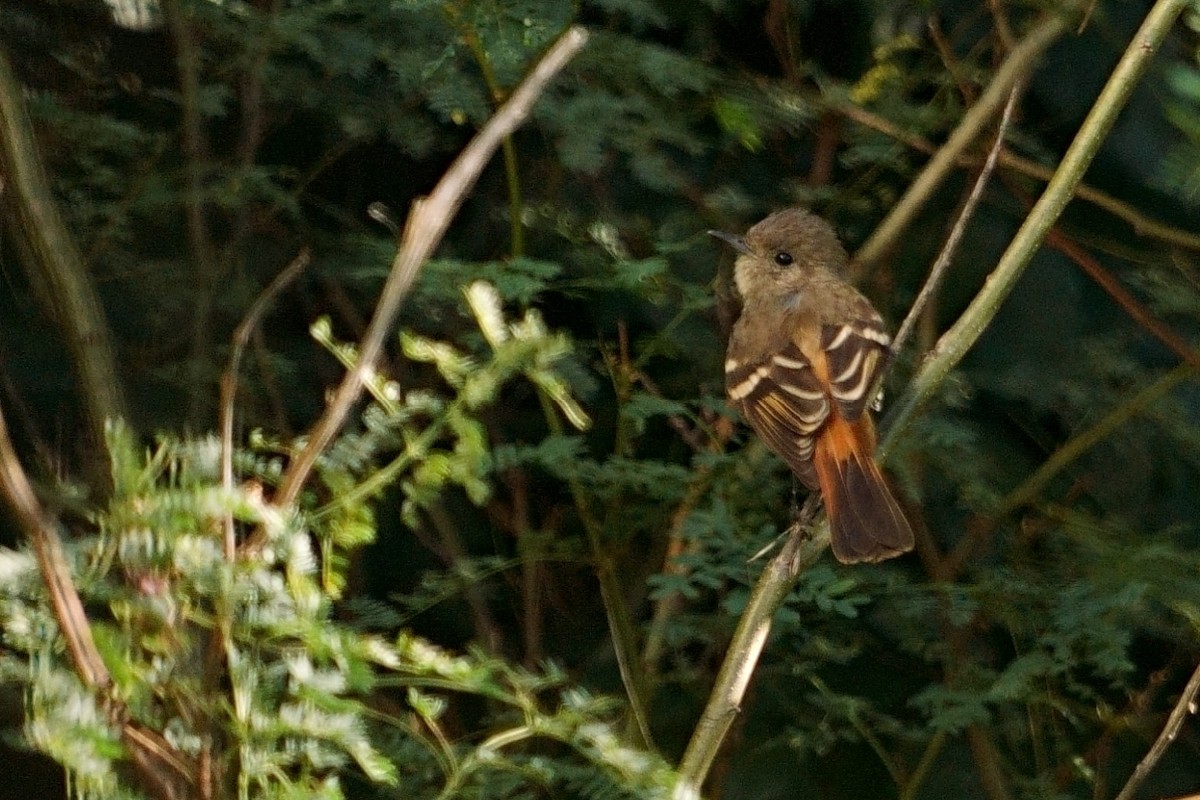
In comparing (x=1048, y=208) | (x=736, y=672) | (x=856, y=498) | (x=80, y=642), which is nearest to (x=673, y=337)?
(x=856, y=498)

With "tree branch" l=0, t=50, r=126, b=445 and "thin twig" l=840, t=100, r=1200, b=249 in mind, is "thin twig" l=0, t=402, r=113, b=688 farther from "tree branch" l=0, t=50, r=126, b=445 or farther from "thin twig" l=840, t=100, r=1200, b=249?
"thin twig" l=840, t=100, r=1200, b=249

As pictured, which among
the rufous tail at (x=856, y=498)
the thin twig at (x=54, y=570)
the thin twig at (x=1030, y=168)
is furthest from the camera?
the thin twig at (x=1030, y=168)

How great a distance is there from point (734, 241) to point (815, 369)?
0.29 metres

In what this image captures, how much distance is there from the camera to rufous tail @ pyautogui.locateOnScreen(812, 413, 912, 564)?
2.75m

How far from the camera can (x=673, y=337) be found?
129 inches

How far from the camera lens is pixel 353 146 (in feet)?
11.4

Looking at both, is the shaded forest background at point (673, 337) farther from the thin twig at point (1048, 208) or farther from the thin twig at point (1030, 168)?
the thin twig at point (1048, 208)

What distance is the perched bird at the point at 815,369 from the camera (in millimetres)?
2852

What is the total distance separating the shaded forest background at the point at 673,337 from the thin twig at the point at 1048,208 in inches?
16.6

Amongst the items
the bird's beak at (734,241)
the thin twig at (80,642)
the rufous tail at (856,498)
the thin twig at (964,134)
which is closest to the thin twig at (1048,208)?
the rufous tail at (856,498)

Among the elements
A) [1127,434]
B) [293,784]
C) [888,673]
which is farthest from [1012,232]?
[293,784]

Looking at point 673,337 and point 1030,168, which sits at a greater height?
point 1030,168

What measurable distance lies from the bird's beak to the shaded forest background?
6 cm

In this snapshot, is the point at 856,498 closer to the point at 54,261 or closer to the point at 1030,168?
the point at 1030,168
